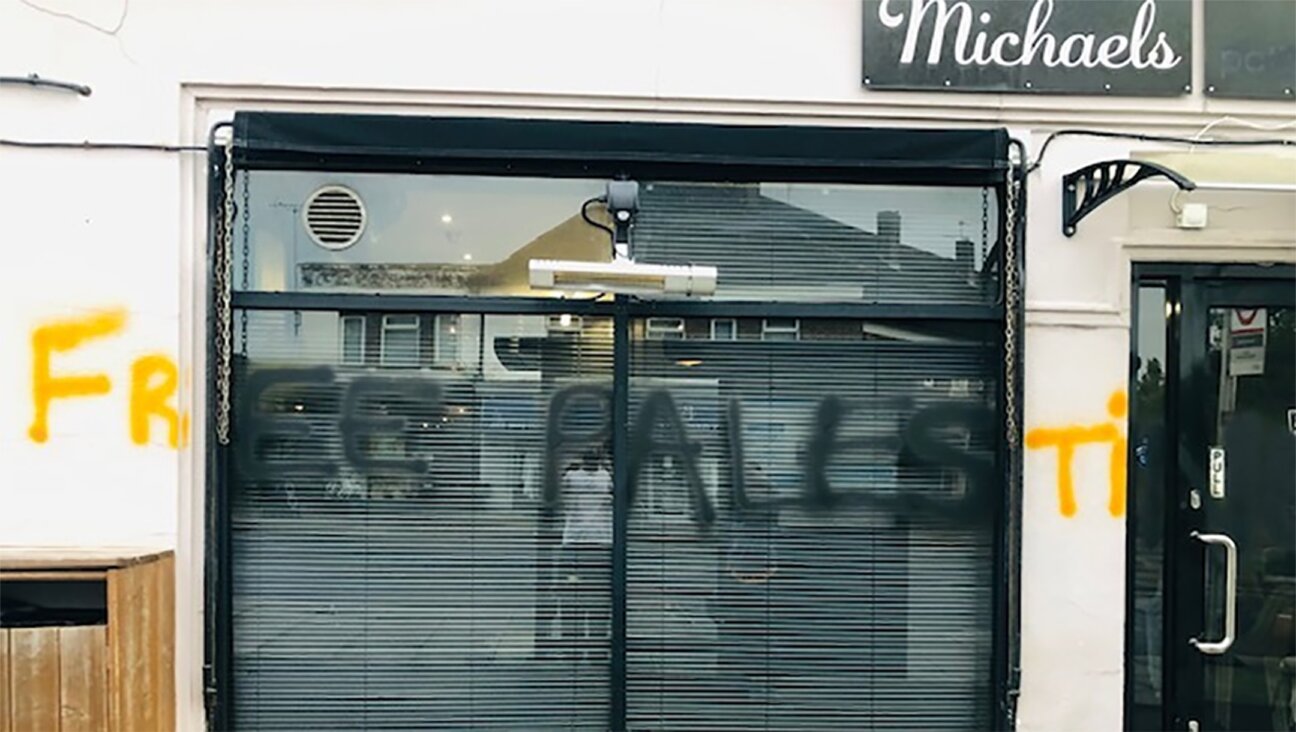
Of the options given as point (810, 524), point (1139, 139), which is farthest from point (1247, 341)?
point (810, 524)

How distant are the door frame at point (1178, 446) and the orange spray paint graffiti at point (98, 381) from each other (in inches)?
164

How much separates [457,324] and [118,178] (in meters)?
1.51

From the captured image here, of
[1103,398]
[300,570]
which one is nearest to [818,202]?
[1103,398]

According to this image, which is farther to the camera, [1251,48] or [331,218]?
[1251,48]

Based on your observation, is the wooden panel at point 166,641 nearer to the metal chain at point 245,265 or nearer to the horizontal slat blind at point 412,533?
the horizontal slat blind at point 412,533

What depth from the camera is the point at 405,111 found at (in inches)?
183

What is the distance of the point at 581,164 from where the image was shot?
4668 millimetres

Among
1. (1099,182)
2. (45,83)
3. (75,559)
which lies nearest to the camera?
(75,559)

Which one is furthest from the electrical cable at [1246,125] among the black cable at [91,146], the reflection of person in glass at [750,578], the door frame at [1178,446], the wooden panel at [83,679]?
the wooden panel at [83,679]

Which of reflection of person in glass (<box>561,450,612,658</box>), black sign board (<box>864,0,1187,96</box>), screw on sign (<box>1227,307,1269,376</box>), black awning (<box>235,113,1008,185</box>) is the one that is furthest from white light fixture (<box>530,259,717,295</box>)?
screw on sign (<box>1227,307,1269,376</box>)

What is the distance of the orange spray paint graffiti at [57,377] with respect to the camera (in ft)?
14.6

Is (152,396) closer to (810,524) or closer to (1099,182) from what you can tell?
(810,524)

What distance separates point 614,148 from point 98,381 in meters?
2.34

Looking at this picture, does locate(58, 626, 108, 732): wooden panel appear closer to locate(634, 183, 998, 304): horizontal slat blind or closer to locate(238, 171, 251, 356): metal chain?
locate(238, 171, 251, 356): metal chain
